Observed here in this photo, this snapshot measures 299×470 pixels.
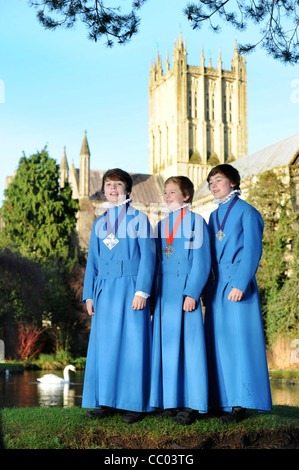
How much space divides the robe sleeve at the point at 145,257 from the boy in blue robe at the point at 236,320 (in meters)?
0.57

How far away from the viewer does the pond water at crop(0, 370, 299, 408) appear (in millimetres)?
11086

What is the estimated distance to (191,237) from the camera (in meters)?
5.38

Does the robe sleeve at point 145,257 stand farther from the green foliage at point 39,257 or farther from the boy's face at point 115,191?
the green foliage at point 39,257

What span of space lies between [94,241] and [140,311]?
0.83m

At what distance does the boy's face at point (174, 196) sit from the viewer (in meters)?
5.51

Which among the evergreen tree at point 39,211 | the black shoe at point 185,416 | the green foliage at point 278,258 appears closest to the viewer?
the black shoe at point 185,416

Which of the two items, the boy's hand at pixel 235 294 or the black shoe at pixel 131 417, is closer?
the black shoe at pixel 131 417

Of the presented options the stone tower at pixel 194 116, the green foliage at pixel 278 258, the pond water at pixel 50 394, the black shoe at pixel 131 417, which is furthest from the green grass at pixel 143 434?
the stone tower at pixel 194 116

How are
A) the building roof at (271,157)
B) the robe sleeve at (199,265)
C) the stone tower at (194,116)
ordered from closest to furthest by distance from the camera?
1. the robe sleeve at (199,265)
2. the building roof at (271,157)
3. the stone tower at (194,116)

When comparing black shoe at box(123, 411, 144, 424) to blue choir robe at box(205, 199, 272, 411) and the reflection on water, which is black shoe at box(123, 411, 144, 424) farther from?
the reflection on water

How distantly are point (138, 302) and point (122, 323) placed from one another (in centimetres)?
25

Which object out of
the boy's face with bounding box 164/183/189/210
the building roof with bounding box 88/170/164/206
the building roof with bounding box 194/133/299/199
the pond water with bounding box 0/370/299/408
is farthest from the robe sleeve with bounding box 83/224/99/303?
the building roof with bounding box 88/170/164/206

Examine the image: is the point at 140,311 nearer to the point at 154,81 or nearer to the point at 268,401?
the point at 268,401

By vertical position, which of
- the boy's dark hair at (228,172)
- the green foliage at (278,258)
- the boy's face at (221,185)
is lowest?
the boy's face at (221,185)
